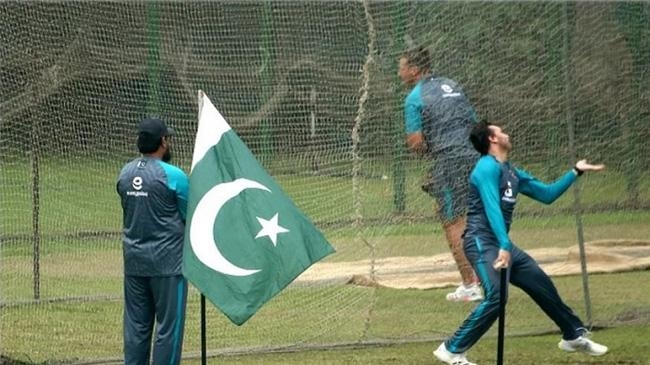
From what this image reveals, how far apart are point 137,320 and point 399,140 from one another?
136 inches

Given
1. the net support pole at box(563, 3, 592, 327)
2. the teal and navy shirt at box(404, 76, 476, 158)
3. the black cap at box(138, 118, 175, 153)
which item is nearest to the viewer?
the black cap at box(138, 118, 175, 153)

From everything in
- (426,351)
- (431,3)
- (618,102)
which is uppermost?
(431,3)

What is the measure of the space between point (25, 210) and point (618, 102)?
193 inches

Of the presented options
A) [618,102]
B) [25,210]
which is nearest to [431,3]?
[618,102]

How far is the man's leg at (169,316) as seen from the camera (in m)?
9.02

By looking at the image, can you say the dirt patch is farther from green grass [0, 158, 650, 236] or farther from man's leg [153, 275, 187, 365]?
man's leg [153, 275, 187, 365]

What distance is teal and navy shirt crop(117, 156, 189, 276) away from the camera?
29.5 feet

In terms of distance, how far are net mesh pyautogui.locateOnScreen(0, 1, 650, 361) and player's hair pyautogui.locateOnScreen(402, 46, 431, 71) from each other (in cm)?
10

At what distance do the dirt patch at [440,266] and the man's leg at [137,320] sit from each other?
3268 millimetres

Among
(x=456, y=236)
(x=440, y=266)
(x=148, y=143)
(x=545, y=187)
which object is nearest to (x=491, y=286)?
(x=545, y=187)

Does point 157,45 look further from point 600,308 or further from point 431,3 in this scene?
point 600,308

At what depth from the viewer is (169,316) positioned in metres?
9.05

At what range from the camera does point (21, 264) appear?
11.7 meters

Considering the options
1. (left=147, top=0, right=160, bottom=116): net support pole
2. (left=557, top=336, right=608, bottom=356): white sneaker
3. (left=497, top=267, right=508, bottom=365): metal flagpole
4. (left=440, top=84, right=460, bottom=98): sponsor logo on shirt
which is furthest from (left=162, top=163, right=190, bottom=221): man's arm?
(left=440, top=84, right=460, bottom=98): sponsor logo on shirt
